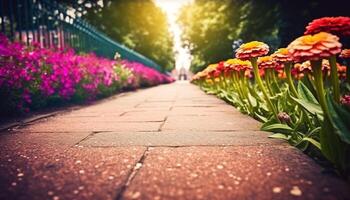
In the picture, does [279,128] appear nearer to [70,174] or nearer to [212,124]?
[212,124]

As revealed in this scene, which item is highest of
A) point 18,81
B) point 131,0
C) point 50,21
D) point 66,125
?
point 131,0

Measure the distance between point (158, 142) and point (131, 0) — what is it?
88.0 feet

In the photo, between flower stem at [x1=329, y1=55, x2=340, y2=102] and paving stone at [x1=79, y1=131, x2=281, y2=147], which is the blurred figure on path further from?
flower stem at [x1=329, y1=55, x2=340, y2=102]

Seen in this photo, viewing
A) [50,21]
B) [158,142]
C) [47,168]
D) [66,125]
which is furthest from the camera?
[50,21]

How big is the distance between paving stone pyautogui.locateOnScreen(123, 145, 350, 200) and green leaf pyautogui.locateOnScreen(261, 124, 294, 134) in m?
0.24

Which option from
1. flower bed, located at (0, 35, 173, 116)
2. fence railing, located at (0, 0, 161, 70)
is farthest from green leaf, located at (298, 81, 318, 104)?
fence railing, located at (0, 0, 161, 70)

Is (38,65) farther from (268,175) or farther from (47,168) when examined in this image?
(268,175)

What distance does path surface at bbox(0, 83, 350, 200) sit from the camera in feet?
3.41

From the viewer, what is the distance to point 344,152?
117 centimetres

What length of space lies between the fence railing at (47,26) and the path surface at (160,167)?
8.43ft

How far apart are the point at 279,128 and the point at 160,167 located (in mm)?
953

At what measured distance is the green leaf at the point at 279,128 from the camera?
172 centimetres

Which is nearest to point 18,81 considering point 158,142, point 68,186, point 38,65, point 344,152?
point 38,65

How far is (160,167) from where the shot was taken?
4.23 feet
